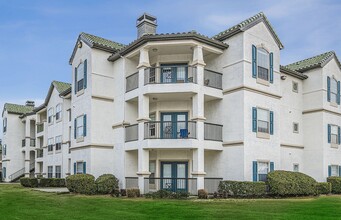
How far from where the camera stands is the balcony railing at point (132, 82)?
2674 cm

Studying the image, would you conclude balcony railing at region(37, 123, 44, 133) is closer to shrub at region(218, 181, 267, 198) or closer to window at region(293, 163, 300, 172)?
shrub at region(218, 181, 267, 198)

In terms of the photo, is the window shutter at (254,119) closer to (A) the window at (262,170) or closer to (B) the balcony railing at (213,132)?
(B) the balcony railing at (213,132)

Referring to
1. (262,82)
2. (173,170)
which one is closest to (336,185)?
(262,82)

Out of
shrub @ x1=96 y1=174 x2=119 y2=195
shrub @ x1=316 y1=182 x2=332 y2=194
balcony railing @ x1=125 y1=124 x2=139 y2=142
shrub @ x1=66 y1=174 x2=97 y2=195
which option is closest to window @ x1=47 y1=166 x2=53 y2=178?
shrub @ x1=66 y1=174 x2=97 y2=195

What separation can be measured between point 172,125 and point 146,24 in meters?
9.30

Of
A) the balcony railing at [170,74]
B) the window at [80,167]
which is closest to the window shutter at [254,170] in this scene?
the balcony railing at [170,74]

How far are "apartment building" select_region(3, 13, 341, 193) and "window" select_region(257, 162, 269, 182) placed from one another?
0.07 meters

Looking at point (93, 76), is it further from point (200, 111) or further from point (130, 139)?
point (200, 111)

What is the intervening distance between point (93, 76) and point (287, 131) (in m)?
16.6

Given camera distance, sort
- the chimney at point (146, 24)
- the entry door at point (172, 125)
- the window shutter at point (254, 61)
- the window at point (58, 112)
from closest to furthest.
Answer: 1. the entry door at point (172, 125)
2. the window shutter at point (254, 61)
3. the chimney at point (146, 24)
4. the window at point (58, 112)

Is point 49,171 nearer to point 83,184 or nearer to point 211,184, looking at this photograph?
point 83,184

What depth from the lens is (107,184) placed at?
26.0m

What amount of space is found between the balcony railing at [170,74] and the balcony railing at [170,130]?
2.99 metres

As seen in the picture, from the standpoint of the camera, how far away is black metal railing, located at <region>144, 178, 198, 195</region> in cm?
2403
